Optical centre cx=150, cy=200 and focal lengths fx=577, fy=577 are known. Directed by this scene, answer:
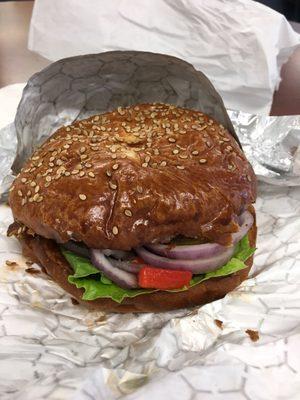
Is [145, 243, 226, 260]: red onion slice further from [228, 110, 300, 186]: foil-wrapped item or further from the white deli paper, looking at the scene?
the white deli paper

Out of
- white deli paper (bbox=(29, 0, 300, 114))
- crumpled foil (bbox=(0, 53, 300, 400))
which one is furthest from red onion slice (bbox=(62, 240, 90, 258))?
white deli paper (bbox=(29, 0, 300, 114))

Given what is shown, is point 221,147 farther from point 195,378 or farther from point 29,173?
point 195,378

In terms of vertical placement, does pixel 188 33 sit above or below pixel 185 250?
above

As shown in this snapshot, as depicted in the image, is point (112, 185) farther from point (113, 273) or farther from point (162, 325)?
point (162, 325)

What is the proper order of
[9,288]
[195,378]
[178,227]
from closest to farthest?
[195,378] → [178,227] → [9,288]

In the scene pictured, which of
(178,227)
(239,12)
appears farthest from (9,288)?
(239,12)

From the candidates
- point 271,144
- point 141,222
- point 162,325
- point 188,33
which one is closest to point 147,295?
point 162,325

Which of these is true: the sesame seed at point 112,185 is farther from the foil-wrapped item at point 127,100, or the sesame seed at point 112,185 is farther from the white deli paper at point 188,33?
the white deli paper at point 188,33
